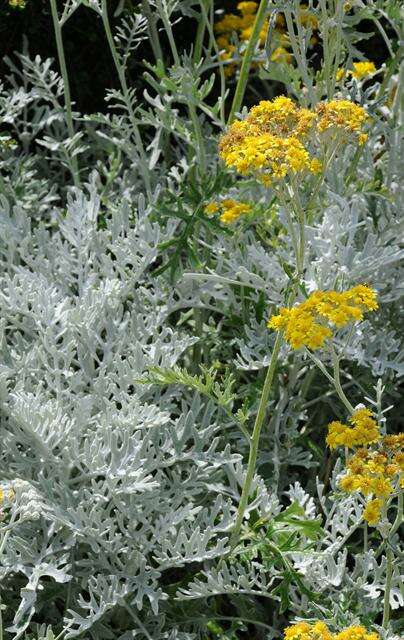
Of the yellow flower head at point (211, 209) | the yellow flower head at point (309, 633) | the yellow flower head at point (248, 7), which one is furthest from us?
the yellow flower head at point (248, 7)

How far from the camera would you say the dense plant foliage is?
6.43 feet

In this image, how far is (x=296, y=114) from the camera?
6.45 ft

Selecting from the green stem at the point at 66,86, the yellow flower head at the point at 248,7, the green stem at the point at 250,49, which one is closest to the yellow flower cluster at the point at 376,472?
the green stem at the point at 250,49

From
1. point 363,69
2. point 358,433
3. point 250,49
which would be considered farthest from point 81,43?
point 358,433

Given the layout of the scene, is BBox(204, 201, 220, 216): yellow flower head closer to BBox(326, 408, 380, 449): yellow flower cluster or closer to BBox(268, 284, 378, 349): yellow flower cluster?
BBox(268, 284, 378, 349): yellow flower cluster

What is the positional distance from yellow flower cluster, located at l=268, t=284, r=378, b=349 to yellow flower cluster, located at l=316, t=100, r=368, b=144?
0.29 m

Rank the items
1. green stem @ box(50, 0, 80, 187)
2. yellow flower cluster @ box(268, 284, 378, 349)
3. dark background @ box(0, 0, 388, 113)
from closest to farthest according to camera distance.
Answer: yellow flower cluster @ box(268, 284, 378, 349), green stem @ box(50, 0, 80, 187), dark background @ box(0, 0, 388, 113)

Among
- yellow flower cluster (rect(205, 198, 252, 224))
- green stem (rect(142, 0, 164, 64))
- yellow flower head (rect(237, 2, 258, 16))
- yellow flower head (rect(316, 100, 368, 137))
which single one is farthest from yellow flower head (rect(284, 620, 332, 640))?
yellow flower head (rect(237, 2, 258, 16))

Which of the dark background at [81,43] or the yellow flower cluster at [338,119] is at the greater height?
the yellow flower cluster at [338,119]

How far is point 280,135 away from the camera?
1.94m

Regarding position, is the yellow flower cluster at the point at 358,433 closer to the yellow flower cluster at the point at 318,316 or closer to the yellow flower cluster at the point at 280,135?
the yellow flower cluster at the point at 318,316

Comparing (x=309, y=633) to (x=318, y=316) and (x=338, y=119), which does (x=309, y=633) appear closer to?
(x=318, y=316)

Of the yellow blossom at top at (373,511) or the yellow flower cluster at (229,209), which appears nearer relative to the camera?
the yellow blossom at top at (373,511)

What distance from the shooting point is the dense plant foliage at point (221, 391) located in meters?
1.96
